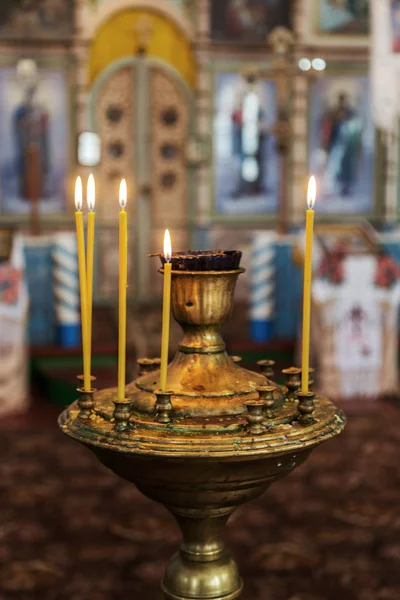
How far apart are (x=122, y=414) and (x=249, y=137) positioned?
9.02m

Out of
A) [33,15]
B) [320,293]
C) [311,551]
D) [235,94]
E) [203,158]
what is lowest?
[311,551]

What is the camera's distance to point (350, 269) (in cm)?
647

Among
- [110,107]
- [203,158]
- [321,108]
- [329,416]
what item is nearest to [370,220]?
[321,108]

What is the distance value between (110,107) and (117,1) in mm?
1026

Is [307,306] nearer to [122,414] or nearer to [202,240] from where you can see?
[122,414]

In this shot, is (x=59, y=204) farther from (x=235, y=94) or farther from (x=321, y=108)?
(x=321, y=108)

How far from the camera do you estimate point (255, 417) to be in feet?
4.16

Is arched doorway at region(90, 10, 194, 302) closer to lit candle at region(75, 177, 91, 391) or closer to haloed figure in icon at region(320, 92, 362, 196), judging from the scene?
haloed figure in icon at region(320, 92, 362, 196)

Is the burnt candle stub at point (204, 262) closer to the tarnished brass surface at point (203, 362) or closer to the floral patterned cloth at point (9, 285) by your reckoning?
the tarnished brass surface at point (203, 362)

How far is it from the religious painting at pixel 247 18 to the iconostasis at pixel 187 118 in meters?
0.01

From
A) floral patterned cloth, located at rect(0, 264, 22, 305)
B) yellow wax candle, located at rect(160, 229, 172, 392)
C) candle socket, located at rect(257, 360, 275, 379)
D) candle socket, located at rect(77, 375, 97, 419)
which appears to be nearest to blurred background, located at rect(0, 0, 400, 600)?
floral patterned cloth, located at rect(0, 264, 22, 305)

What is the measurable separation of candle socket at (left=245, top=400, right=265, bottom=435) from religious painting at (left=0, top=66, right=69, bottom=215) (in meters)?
8.56

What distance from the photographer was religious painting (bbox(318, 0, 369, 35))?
1011cm

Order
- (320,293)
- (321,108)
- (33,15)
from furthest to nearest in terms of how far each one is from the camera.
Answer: (321,108)
(33,15)
(320,293)
